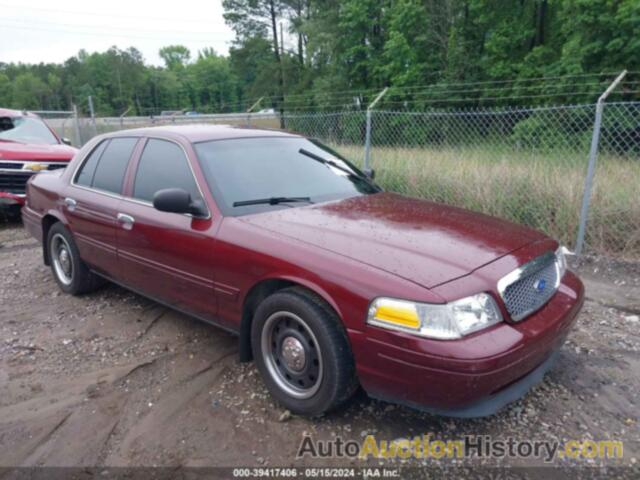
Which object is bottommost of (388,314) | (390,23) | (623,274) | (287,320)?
(623,274)

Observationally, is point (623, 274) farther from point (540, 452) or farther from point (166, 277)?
point (166, 277)

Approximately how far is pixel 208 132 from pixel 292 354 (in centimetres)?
191

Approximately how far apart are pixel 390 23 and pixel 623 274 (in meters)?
25.5

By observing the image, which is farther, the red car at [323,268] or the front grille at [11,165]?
the front grille at [11,165]

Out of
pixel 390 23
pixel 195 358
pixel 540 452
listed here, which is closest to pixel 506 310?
pixel 540 452

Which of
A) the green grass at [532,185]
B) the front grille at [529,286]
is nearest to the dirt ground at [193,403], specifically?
the front grille at [529,286]

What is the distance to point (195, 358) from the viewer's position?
11.6ft

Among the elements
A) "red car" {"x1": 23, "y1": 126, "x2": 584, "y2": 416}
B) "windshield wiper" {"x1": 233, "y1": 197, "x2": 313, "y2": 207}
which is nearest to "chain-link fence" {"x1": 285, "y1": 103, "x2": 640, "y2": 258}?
"red car" {"x1": 23, "y1": 126, "x2": 584, "y2": 416}

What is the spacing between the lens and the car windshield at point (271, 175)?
10.6 feet

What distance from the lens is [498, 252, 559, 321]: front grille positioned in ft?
8.16

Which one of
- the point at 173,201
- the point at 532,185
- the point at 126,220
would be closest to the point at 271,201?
the point at 173,201

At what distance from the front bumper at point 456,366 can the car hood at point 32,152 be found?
7.29 m

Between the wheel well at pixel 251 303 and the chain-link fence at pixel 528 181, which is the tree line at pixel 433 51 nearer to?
the chain-link fence at pixel 528 181

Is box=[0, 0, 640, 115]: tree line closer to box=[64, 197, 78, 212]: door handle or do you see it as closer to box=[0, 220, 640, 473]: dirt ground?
box=[0, 220, 640, 473]: dirt ground
